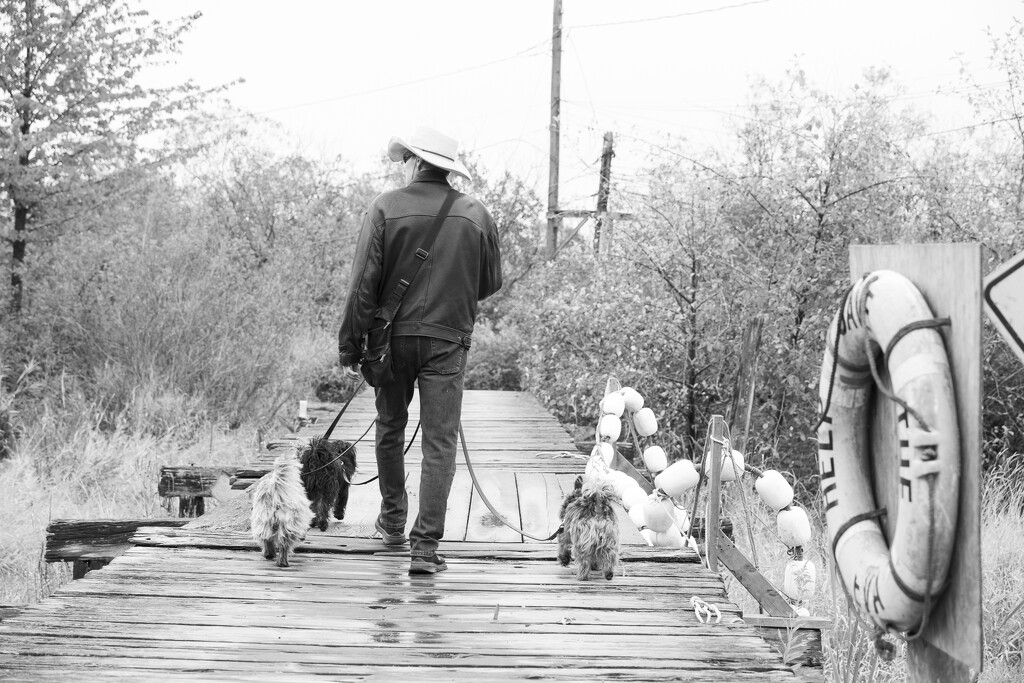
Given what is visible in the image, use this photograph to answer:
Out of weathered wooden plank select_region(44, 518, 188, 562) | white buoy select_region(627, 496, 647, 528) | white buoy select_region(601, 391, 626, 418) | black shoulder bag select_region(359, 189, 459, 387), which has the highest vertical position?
black shoulder bag select_region(359, 189, 459, 387)

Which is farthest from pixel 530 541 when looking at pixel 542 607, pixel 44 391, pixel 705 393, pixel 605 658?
pixel 44 391

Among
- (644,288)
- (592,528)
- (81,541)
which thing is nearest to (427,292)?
(592,528)

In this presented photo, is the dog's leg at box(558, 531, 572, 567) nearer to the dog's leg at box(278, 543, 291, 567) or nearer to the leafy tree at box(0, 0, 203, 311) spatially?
the dog's leg at box(278, 543, 291, 567)

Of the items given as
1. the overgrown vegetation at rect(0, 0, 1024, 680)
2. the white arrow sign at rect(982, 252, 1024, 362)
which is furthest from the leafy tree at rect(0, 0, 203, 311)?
the white arrow sign at rect(982, 252, 1024, 362)

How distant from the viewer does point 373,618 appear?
3.91m

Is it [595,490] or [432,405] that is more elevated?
[432,405]

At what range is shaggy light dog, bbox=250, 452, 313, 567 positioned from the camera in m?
4.55

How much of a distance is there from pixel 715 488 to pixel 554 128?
1845 cm

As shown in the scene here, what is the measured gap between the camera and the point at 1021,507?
9383 mm

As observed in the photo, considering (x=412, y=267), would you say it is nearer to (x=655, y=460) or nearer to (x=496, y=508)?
(x=496, y=508)

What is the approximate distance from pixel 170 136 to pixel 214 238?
581 inches

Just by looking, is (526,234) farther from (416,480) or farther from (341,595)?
(341,595)

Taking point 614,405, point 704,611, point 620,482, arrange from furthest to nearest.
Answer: point 614,405, point 620,482, point 704,611

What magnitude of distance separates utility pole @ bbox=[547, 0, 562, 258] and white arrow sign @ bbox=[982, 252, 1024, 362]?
60.9ft
